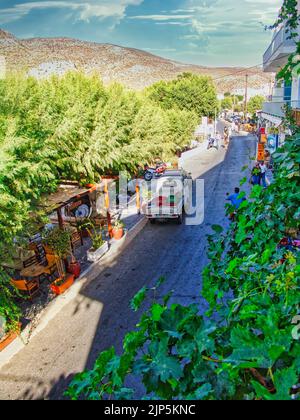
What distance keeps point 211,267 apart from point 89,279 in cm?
673

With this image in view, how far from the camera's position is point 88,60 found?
136 ft

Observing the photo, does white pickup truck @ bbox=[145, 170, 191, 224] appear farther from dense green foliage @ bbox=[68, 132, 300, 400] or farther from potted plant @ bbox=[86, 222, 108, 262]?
dense green foliage @ bbox=[68, 132, 300, 400]

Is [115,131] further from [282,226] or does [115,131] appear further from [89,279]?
[282,226]

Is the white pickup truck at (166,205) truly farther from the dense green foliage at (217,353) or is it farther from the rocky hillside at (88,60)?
the dense green foliage at (217,353)

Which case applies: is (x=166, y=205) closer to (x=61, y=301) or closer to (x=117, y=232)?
(x=117, y=232)

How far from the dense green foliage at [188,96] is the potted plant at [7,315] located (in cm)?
3518

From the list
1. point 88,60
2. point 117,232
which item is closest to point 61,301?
point 117,232

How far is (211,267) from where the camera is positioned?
3322 mm

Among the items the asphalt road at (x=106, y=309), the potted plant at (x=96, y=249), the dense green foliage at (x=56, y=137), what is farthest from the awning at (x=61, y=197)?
the asphalt road at (x=106, y=309)

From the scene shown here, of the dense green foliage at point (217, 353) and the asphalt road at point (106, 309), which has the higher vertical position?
the dense green foliage at point (217, 353)

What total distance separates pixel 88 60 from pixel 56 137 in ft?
118

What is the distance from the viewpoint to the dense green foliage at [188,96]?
130 ft

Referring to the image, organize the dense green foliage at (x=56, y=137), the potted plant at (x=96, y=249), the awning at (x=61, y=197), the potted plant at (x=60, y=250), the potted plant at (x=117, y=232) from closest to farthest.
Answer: the dense green foliage at (x=56, y=137) → the awning at (x=61, y=197) → the potted plant at (x=60, y=250) → the potted plant at (x=96, y=249) → the potted plant at (x=117, y=232)

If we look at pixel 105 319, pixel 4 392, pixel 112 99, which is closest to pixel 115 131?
pixel 112 99
